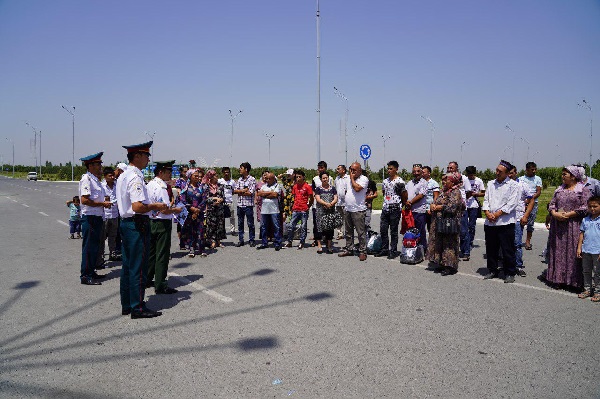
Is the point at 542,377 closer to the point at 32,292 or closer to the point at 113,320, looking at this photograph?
the point at 113,320

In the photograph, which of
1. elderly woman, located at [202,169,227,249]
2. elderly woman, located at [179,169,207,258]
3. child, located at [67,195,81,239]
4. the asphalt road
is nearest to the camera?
the asphalt road

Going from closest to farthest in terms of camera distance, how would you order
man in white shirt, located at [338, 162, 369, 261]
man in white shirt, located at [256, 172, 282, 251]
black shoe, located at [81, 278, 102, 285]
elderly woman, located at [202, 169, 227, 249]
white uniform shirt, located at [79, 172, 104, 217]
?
black shoe, located at [81, 278, 102, 285], white uniform shirt, located at [79, 172, 104, 217], man in white shirt, located at [338, 162, 369, 261], elderly woman, located at [202, 169, 227, 249], man in white shirt, located at [256, 172, 282, 251]

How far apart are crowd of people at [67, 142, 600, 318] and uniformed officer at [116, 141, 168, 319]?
13mm

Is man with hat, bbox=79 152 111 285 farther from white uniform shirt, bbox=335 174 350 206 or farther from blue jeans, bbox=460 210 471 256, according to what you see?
blue jeans, bbox=460 210 471 256

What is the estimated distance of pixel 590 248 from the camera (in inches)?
248

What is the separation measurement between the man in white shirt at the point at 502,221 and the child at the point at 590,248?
1058 mm

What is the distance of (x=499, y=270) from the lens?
7.57m

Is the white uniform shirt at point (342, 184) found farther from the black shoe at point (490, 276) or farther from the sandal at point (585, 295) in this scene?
the sandal at point (585, 295)

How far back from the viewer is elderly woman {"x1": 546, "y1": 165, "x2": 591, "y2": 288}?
666 cm

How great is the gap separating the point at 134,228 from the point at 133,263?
472 mm

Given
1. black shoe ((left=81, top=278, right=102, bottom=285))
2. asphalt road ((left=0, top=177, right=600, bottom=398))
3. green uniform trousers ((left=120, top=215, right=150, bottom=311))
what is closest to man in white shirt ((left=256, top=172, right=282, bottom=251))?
asphalt road ((left=0, top=177, right=600, bottom=398))

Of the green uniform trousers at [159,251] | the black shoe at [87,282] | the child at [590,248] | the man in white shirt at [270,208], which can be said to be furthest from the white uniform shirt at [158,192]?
the child at [590,248]

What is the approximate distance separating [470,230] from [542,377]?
6.47 m

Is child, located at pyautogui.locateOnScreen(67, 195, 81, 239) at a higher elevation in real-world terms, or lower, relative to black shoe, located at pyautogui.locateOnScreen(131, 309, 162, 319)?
higher
